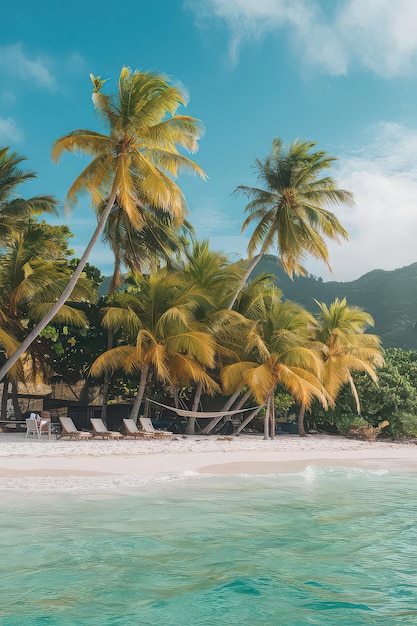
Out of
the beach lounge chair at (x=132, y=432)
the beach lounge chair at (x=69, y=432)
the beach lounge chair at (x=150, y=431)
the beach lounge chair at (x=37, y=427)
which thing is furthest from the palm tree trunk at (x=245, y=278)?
the beach lounge chair at (x=37, y=427)

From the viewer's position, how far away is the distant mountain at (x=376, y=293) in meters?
76.9

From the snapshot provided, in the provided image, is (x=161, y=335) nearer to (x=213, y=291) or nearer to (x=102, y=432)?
(x=213, y=291)

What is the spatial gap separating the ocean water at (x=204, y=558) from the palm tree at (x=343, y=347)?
32.3 ft

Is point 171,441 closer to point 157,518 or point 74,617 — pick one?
point 157,518

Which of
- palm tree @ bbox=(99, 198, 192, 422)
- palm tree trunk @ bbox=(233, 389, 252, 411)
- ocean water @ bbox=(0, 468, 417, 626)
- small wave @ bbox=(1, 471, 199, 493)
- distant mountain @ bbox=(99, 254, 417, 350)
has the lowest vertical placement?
ocean water @ bbox=(0, 468, 417, 626)

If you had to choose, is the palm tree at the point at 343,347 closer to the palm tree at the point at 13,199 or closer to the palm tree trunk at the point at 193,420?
the palm tree trunk at the point at 193,420

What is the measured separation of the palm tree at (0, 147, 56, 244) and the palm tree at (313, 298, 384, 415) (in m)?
10.2

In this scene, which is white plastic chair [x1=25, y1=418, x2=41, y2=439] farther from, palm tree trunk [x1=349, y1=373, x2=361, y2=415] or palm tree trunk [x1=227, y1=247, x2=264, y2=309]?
palm tree trunk [x1=349, y1=373, x2=361, y2=415]

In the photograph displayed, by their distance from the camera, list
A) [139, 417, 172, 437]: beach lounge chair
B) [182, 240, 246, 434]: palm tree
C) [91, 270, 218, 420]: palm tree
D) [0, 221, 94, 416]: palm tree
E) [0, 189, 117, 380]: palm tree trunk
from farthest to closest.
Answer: [182, 240, 246, 434]: palm tree → [0, 221, 94, 416]: palm tree → [91, 270, 218, 420]: palm tree → [139, 417, 172, 437]: beach lounge chair → [0, 189, 117, 380]: palm tree trunk

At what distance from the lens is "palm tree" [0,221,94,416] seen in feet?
56.7

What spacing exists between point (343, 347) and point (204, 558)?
14.5 m

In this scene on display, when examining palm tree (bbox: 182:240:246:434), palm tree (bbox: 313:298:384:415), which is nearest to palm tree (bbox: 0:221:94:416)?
palm tree (bbox: 182:240:246:434)

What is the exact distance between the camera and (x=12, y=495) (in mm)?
8312

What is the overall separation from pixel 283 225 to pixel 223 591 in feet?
51.3
